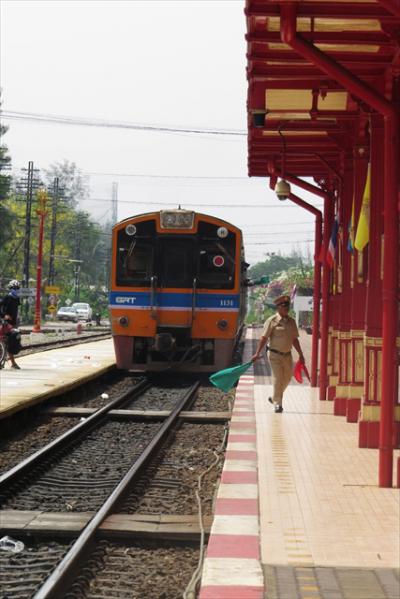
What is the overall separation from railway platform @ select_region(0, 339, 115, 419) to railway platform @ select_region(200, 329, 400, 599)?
358 cm

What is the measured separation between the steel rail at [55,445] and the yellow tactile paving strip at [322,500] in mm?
2206

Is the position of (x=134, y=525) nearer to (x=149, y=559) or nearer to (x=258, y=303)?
(x=149, y=559)

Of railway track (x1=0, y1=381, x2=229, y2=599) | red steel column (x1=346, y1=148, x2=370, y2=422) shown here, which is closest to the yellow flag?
red steel column (x1=346, y1=148, x2=370, y2=422)

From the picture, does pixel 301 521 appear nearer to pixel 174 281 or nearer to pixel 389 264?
pixel 389 264

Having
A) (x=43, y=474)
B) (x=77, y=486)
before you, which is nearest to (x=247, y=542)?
(x=77, y=486)

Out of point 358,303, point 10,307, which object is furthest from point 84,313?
point 358,303

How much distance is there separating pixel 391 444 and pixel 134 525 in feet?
7.23

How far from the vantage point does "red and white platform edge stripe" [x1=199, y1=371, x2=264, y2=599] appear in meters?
5.27

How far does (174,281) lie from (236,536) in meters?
13.7

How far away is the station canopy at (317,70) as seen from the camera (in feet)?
25.8

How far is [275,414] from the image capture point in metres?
13.6

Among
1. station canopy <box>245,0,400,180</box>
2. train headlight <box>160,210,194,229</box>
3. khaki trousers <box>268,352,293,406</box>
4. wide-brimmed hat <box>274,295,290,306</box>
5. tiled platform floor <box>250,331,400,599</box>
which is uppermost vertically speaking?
station canopy <box>245,0,400,180</box>

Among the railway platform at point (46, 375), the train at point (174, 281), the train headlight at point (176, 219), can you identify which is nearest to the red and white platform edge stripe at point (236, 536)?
the railway platform at point (46, 375)

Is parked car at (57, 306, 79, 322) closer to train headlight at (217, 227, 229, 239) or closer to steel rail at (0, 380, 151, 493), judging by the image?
train headlight at (217, 227, 229, 239)
